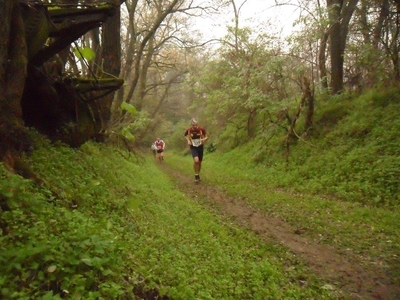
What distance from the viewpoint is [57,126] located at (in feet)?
22.9

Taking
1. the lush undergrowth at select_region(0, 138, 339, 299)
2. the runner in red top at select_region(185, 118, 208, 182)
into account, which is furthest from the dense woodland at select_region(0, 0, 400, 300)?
the runner in red top at select_region(185, 118, 208, 182)

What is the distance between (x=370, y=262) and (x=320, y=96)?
1063 centimetres

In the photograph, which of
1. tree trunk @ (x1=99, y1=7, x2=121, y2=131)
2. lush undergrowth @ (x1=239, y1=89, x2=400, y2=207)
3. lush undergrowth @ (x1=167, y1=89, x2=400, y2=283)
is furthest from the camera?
tree trunk @ (x1=99, y1=7, x2=121, y2=131)

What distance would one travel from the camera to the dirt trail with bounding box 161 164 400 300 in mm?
4234

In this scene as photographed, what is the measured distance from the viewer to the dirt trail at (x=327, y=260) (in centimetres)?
423

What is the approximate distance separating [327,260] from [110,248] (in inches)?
134

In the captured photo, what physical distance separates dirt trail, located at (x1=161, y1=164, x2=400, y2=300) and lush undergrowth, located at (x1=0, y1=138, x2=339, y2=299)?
0.91 feet

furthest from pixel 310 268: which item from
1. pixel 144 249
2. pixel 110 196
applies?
pixel 110 196

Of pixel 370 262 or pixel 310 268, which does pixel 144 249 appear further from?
pixel 370 262

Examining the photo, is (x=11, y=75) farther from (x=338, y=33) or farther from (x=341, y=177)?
(x=338, y=33)

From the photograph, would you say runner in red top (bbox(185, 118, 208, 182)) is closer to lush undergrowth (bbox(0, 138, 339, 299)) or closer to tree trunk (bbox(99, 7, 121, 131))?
tree trunk (bbox(99, 7, 121, 131))

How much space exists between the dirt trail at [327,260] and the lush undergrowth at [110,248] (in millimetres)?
277

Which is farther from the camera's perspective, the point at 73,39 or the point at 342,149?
the point at 342,149

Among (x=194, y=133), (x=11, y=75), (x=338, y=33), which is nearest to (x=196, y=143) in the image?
(x=194, y=133)
